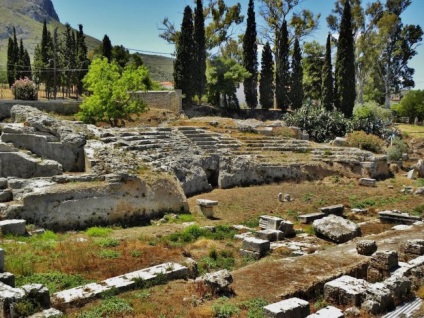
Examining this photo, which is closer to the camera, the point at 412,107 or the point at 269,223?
the point at 269,223

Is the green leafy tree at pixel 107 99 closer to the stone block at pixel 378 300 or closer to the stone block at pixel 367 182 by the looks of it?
the stone block at pixel 367 182

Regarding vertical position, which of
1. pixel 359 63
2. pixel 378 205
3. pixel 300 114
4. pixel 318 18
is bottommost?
pixel 378 205

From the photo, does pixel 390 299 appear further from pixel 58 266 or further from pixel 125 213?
pixel 125 213

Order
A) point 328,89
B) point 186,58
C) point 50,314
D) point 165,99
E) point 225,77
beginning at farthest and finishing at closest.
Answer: point 225,77 → point 328,89 → point 186,58 → point 165,99 → point 50,314

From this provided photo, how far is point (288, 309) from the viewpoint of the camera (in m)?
8.59

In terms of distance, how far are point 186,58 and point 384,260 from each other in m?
34.1

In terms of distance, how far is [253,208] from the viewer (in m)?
21.4

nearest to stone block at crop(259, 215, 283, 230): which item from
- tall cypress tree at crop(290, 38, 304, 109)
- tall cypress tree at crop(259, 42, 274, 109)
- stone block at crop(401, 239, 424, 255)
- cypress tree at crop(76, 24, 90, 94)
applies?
stone block at crop(401, 239, 424, 255)

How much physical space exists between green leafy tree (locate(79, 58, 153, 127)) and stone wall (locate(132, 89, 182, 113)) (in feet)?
17.1

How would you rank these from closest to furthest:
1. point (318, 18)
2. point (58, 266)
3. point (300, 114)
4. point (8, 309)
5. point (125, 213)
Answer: point (8, 309) < point (58, 266) < point (125, 213) < point (300, 114) < point (318, 18)

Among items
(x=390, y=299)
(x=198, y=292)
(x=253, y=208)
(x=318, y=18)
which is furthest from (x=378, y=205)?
(x=318, y=18)

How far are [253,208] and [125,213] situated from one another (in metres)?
6.06

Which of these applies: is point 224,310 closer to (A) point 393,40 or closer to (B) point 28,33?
(A) point 393,40

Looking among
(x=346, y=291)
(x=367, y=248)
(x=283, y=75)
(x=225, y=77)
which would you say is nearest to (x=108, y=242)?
(x=346, y=291)
